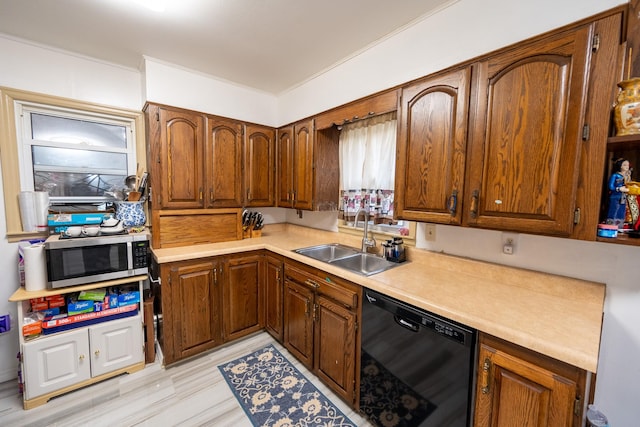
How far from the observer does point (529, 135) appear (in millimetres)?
1117

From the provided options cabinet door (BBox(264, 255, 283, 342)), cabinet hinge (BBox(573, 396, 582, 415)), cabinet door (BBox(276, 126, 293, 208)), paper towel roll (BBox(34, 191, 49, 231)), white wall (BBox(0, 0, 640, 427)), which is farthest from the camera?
cabinet door (BBox(276, 126, 293, 208))

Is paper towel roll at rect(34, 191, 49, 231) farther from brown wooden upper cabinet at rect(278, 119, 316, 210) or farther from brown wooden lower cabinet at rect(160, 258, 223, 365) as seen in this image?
brown wooden upper cabinet at rect(278, 119, 316, 210)

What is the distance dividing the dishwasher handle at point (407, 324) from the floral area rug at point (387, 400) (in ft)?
1.03

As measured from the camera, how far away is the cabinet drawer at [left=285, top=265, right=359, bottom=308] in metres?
1.59

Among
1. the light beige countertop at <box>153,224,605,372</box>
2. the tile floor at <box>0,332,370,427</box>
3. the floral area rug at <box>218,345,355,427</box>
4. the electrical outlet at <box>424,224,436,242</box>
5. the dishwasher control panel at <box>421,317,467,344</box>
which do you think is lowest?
the tile floor at <box>0,332,370,427</box>

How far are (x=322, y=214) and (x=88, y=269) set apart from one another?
1.97m

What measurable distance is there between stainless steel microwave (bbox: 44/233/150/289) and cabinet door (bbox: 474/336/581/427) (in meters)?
2.31

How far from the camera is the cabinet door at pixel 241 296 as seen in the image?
2.29 metres

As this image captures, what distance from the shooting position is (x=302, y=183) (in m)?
2.49

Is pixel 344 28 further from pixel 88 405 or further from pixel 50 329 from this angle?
pixel 88 405

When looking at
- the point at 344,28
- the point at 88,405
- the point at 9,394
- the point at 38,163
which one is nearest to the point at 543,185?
the point at 344,28

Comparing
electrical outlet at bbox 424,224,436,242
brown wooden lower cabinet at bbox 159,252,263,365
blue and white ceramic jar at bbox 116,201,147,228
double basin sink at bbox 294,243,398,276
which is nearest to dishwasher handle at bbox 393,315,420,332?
double basin sink at bbox 294,243,398,276

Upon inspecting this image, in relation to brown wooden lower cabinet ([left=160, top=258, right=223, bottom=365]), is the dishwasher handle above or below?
above

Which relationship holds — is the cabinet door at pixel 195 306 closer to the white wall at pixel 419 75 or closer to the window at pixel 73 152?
the window at pixel 73 152
